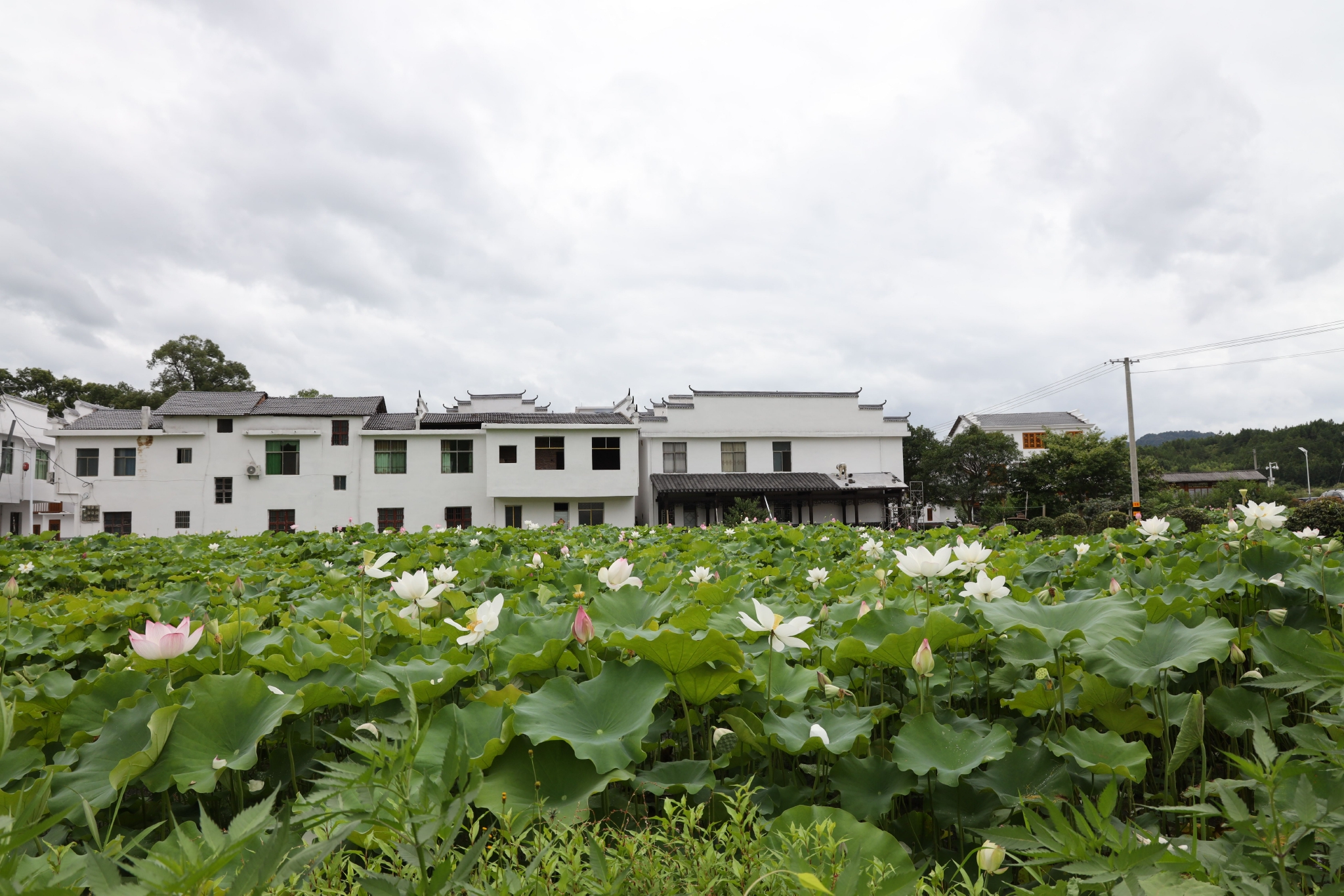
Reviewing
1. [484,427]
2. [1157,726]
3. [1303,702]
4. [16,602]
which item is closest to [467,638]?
[1157,726]

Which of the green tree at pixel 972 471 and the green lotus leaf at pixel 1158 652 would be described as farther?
the green tree at pixel 972 471

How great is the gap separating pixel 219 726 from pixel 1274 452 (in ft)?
278

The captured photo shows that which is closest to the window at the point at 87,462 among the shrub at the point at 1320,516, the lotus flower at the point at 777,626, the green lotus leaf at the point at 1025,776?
the lotus flower at the point at 777,626

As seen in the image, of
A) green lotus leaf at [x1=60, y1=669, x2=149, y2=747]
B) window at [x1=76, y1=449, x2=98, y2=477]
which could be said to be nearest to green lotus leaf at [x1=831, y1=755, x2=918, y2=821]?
green lotus leaf at [x1=60, y1=669, x2=149, y2=747]

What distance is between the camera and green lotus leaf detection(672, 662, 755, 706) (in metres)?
1.65

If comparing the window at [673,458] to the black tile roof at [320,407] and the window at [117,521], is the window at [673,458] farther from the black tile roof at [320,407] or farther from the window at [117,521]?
the window at [117,521]

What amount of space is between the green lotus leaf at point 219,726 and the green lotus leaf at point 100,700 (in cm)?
31

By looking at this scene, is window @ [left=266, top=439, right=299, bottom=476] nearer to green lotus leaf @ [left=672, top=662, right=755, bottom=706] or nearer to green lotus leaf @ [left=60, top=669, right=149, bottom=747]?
green lotus leaf @ [left=60, top=669, right=149, bottom=747]

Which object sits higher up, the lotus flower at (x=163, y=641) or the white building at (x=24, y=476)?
the white building at (x=24, y=476)

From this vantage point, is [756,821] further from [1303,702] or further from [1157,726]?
[1303,702]

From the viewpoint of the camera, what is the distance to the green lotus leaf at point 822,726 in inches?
61.0

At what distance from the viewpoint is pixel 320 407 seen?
2684 centimetres

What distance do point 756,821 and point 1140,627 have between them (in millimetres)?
1261

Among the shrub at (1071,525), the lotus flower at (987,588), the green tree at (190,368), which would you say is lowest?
the shrub at (1071,525)
